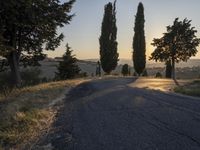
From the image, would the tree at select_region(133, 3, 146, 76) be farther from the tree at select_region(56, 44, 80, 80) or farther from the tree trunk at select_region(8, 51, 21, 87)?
the tree trunk at select_region(8, 51, 21, 87)

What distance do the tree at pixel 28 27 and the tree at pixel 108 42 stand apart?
15986 mm

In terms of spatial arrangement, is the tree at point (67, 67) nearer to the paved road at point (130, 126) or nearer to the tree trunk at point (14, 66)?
the tree trunk at point (14, 66)

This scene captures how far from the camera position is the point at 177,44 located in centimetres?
4969

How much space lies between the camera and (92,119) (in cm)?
1096

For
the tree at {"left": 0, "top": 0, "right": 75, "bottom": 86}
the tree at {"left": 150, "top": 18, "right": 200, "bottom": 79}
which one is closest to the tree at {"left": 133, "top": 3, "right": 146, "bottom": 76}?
the tree at {"left": 150, "top": 18, "right": 200, "bottom": 79}

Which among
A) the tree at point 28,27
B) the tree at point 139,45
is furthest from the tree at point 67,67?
the tree at point 28,27

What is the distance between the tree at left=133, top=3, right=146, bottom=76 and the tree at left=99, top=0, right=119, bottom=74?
2.92 m

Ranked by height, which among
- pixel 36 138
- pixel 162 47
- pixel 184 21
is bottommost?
pixel 36 138

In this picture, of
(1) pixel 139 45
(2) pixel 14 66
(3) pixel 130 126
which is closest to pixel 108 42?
(1) pixel 139 45

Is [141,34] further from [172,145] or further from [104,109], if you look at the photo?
[172,145]

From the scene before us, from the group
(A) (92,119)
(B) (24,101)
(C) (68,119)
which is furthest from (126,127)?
(B) (24,101)

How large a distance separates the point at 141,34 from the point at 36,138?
139 ft

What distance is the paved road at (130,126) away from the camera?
7742mm

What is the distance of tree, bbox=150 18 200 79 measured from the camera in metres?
49.2
